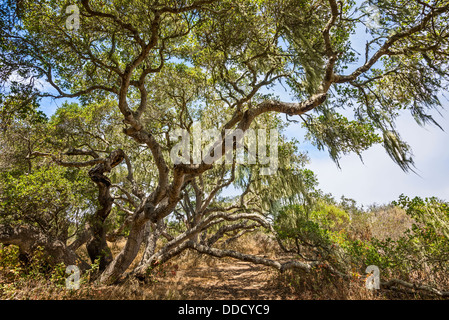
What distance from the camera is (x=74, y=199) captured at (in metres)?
5.20

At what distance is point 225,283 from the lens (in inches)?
242

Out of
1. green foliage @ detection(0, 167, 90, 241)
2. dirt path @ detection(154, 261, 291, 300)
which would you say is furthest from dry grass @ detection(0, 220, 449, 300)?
green foliage @ detection(0, 167, 90, 241)

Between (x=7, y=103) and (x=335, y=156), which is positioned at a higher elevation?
(x=7, y=103)

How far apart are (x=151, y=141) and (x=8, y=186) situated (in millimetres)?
3513

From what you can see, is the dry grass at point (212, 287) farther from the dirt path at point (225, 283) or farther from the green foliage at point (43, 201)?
the green foliage at point (43, 201)

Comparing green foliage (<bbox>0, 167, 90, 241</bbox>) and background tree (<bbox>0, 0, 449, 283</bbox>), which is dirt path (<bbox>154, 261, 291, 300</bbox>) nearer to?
background tree (<bbox>0, 0, 449, 283</bbox>)

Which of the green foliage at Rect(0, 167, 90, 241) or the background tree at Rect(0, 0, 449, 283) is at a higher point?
the background tree at Rect(0, 0, 449, 283)

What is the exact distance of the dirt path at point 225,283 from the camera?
5.03 m

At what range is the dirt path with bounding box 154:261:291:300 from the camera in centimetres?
503

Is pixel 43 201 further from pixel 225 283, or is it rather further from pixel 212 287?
pixel 225 283

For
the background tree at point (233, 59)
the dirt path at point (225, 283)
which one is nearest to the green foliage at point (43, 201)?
the background tree at point (233, 59)


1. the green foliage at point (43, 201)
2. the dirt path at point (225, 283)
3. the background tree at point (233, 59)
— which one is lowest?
the dirt path at point (225, 283)
